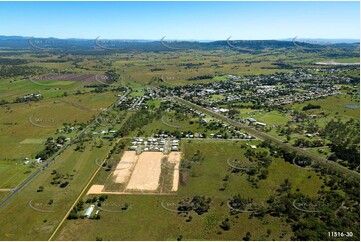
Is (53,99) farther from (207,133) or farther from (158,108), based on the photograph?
(207,133)

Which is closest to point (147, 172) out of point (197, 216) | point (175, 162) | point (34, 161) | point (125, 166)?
point (125, 166)

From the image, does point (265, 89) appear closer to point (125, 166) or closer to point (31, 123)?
point (125, 166)

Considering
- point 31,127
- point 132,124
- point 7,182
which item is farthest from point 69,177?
point 31,127

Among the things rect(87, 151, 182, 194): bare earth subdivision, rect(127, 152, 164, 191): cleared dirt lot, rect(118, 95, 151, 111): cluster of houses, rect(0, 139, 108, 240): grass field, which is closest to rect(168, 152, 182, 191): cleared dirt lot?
rect(87, 151, 182, 194): bare earth subdivision

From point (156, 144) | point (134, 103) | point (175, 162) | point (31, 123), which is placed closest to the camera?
point (175, 162)

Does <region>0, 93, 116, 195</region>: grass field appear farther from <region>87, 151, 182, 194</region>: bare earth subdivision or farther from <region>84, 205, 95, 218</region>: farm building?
<region>87, 151, 182, 194</region>: bare earth subdivision

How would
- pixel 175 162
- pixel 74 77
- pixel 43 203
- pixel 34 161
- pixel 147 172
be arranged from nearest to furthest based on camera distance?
pixel 43 203 → pixel 147 172 → pixel 175 162 → pixel 34 161 → pixel 74 77
